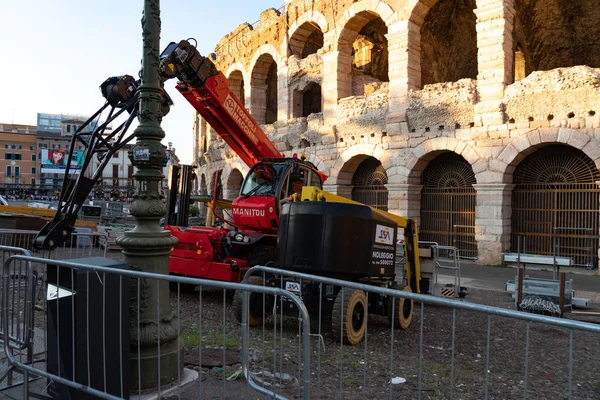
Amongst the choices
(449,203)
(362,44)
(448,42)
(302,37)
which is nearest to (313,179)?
(449,203)

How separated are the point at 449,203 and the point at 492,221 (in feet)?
6.71

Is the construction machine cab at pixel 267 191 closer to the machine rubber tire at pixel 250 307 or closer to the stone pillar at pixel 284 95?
the machine rubber tire at pixel 250 307

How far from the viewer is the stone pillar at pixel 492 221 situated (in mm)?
13250

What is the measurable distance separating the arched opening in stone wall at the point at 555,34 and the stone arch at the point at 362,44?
17.2ft

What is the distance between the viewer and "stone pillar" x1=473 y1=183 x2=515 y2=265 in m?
13.2

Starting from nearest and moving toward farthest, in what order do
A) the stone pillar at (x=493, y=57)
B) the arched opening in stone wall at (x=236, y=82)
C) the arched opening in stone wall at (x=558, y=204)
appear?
1. the arched opening in stone wall at (x=558, y=204)
2. the stone pillar at (x=493, y=57)
3. the arched opening in stone wall at (x=236, y=82)

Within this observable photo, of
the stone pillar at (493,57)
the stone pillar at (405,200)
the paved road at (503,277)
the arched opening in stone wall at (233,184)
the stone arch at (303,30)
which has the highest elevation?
the stone arch at (303,30)

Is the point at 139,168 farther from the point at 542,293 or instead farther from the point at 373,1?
the point at 373,1

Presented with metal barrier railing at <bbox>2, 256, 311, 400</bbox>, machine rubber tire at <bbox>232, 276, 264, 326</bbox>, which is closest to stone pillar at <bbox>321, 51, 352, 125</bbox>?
machine rubber tire at <bbox>232, 276, 264, 326</bbox>

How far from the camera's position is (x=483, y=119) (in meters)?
13.5

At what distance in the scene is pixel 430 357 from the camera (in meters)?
5.34

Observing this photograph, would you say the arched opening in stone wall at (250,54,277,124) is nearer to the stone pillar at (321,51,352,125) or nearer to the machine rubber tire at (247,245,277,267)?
the stone pillar at (321,51,352,125)

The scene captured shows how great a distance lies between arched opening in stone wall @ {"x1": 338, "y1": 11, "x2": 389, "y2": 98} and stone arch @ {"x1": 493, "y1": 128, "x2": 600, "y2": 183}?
584cm

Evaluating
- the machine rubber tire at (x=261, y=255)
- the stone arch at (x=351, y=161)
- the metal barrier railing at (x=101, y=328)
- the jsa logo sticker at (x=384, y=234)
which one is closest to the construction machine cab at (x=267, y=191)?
the machine rubber tire at (x=261, y=255)
